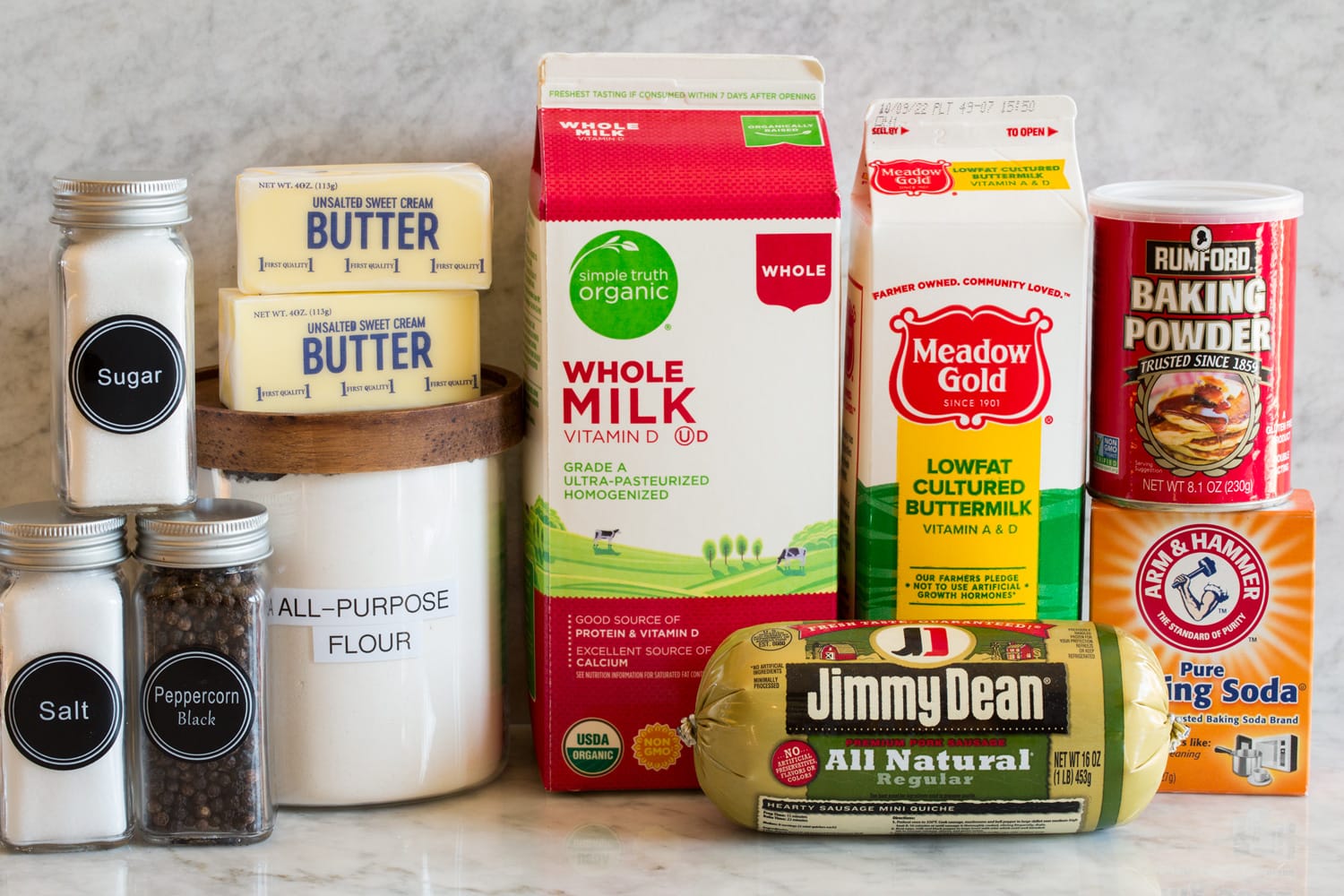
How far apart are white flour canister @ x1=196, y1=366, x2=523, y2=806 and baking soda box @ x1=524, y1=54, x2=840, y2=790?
6 centimetres

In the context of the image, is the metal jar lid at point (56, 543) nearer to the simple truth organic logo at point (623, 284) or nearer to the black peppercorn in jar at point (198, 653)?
the black peppercorn in jar at point (198, 653)

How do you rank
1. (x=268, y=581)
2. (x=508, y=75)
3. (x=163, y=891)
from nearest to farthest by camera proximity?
1. (x=163, y=891)
2. (x=268, y=581)
3. (x=508, y=75)

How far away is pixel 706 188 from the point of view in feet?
3.52

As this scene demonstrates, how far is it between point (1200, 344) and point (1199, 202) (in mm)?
97

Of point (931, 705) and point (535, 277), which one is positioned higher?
point (535, 277)

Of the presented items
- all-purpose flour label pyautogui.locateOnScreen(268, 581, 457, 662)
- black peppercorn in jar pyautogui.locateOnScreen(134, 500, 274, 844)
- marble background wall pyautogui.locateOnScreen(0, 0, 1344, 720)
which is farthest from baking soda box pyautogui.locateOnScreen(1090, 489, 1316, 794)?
black peppercorn in jar pyautogui.locateOnScreen(134, 500, 274, 844)

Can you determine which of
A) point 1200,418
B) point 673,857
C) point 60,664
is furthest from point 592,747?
point 1200,418

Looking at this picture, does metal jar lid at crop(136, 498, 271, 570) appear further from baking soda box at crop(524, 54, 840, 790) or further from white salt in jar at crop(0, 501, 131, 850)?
baking soda box at crop(524, 54, 840, 790)

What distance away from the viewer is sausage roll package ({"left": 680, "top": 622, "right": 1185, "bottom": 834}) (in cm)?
100

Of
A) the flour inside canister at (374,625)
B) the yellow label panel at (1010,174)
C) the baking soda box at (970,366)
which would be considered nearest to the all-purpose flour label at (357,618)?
the flour inside canister at (374,625)

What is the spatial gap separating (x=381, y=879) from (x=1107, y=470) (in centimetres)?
58

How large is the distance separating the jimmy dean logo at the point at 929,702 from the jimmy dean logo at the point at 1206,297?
0.83ft

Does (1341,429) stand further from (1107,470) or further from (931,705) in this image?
(931,705)

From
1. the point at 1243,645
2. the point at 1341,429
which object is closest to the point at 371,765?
the point at 1243,645
